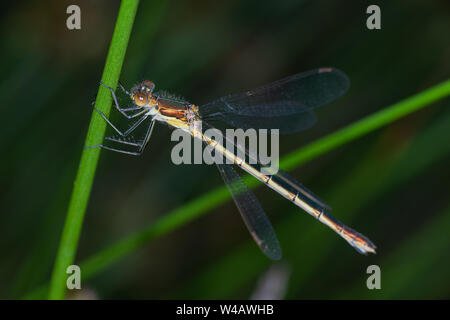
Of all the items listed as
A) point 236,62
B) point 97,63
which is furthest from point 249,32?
point 97,63

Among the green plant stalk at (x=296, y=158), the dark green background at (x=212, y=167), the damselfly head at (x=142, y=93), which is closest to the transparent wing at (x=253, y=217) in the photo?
the green plant stalk at (x=296, y=158)

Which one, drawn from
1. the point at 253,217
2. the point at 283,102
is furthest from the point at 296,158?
the point at 283,102

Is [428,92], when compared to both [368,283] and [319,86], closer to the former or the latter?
[319,86]

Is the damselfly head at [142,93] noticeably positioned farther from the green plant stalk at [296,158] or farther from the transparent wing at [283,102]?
the green plant stalk at [296,158]

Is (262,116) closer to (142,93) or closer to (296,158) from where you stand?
(142,93)

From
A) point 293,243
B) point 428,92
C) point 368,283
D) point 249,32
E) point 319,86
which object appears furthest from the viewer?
point 249,32
